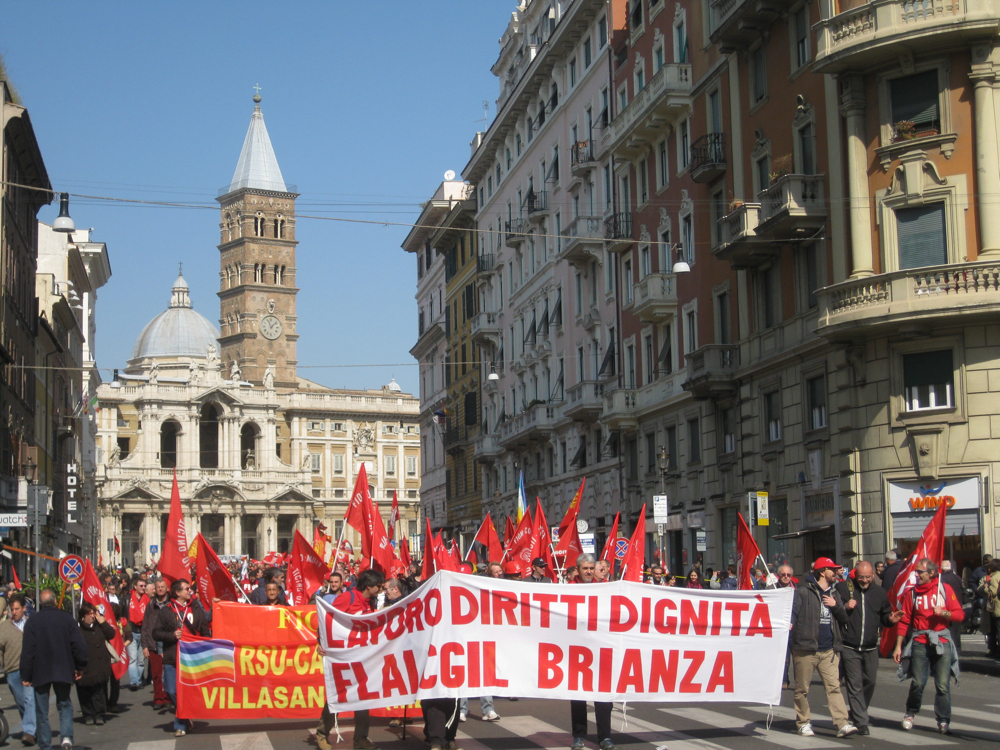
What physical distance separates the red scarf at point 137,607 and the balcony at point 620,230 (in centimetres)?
2159

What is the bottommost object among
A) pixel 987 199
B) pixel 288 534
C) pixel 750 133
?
pixel 288 534

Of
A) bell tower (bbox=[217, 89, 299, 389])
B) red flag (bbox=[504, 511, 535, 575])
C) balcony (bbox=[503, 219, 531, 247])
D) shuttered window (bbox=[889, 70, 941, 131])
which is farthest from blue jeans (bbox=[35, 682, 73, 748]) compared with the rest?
bell tower (bbox=[217, 89, 299, 389])

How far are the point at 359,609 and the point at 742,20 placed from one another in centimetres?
2050

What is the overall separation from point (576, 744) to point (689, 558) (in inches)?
965

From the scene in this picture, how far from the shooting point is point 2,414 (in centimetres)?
4247

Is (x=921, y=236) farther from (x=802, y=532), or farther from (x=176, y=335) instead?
(x=176, y=335)

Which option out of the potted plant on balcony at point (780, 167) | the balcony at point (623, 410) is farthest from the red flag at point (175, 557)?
the balcony at point (623, 410)

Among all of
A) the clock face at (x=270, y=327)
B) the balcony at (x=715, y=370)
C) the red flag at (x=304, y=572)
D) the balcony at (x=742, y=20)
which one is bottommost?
the red flag at (x=304, y=572)

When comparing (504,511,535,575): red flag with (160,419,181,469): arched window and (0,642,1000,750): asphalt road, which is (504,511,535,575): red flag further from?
(160,419,181,469): arched window

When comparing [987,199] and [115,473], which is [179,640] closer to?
[987,199]

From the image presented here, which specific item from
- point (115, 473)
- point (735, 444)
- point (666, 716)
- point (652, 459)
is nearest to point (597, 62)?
point (652, 459)

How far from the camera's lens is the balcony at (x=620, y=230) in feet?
133

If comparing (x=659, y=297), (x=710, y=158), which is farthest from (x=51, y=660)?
(x=659, y=297)

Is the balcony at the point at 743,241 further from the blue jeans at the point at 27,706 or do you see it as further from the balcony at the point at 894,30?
the blue jeans at the point at 27,706
